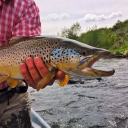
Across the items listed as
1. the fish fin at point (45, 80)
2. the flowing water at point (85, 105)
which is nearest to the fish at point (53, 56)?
the fish fin at point (45, 80)

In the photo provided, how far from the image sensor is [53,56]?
5.96ft

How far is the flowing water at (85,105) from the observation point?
5203 mm

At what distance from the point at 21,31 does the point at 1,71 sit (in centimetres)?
66

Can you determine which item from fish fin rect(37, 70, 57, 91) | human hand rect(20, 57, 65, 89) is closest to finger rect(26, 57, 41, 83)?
human hand rect(20, 57, 65, 89)

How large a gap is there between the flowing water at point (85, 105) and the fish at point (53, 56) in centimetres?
356

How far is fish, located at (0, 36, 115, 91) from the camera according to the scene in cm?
175

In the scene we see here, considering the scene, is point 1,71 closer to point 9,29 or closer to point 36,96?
point 9,29

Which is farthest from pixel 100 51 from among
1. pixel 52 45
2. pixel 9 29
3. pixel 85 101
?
pixel 85 101

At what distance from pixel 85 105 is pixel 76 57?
495 cm

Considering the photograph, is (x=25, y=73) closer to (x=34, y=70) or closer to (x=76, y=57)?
(x=34, y=70)

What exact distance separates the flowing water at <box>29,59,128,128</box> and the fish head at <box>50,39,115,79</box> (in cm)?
366

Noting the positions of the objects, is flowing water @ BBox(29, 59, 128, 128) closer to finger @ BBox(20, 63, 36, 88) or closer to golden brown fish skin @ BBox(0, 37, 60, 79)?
finger @ BBox(20, 63, 36, 88)

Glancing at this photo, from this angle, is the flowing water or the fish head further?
the flowing water

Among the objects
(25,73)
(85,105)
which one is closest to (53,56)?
(25,73)
